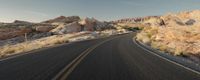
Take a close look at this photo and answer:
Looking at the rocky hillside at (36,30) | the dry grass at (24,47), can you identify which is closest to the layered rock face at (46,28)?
the rocky hillside at (36,30)

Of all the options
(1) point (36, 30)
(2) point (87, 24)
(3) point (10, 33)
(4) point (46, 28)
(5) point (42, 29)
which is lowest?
(3) point (10, 33)

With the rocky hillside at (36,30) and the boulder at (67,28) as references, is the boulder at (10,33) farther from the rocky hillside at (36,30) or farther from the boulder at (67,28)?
the boulder at (67,28)

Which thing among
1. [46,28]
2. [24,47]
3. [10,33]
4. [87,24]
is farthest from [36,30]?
[24,47]

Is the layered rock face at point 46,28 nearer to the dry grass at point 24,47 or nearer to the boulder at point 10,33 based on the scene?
the boulder at point 10,33

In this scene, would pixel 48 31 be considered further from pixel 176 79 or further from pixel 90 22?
pixel 176 79

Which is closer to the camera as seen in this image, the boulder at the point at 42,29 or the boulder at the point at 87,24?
the boulder at the point at 42,29

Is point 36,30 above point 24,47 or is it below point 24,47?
above

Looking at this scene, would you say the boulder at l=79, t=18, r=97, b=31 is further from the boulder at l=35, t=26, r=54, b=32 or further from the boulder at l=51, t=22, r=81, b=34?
the boulder at l=35, t=26, r=54, b=32

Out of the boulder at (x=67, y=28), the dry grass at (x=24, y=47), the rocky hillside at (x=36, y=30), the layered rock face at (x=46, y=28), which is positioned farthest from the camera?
the boulder at (x=67, y=28)

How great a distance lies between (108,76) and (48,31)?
62.9 metres

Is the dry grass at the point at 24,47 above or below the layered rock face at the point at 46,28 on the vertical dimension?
below

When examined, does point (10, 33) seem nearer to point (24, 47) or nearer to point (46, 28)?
point (46, 28)

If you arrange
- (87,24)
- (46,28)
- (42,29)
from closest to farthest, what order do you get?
(42,29) → (46,28) → (87,24)

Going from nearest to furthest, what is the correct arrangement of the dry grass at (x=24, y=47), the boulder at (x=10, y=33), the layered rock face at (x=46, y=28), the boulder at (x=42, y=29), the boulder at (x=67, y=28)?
the dry grass at (x=24, y=47)
the boulder at (x=10, y=33)
the layered rock face at (x=46, y=28)
the boulder at (x=42, y=29)
the boulder at (x=67, y=28)
